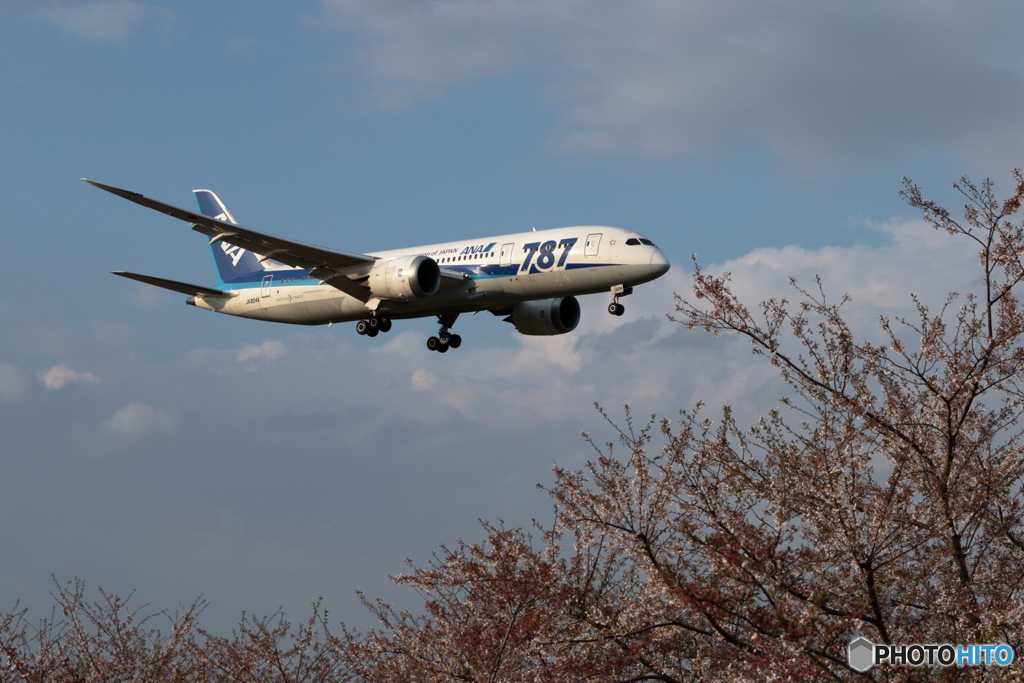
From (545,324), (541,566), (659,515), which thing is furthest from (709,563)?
(545,324)

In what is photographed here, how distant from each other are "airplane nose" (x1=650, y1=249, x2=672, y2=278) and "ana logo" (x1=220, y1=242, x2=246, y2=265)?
73.0 feet

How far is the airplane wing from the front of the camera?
34031 millimetres

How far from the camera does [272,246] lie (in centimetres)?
3775

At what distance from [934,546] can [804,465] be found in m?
2.31

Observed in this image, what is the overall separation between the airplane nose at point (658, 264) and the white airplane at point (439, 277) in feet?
0.11

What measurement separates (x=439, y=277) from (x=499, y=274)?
87.9 inches

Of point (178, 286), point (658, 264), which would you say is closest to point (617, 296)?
point (658, 264)

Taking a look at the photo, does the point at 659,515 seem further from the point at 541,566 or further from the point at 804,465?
the point at 541,566

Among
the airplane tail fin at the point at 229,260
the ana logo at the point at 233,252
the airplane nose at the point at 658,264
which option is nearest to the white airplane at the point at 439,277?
the airplane nose at the point at 658,264

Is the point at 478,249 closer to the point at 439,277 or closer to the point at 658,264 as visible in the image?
the point at 439,277

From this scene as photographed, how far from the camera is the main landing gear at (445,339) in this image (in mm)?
41344

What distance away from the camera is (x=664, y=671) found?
15.3 meters

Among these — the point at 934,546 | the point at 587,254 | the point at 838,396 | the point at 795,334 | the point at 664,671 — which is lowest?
the point at 664,671

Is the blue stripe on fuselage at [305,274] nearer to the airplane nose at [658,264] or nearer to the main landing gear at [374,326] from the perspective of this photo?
the airplane nose at [658,264]
